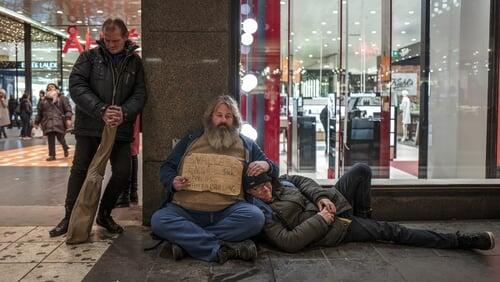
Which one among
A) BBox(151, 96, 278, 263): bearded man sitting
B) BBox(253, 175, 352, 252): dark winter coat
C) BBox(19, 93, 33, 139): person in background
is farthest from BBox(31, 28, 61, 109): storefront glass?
BBox(253, 175, 352, 252): dark winter coat

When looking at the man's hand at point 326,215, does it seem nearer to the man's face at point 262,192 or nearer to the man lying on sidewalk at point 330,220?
the man lying on sidewalk at point 330,220

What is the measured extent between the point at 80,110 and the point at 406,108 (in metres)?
5.37

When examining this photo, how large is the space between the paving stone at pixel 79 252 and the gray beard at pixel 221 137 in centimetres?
120

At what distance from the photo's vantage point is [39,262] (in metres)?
3.74

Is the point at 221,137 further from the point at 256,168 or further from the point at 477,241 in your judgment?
the point at 477,241

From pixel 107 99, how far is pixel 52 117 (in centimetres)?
727

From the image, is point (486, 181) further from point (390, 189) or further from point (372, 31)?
point (372, 31)

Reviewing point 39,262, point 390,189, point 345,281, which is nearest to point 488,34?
point 390,189

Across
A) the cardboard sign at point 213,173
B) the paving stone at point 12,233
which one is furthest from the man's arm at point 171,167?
the paving stone at point 12,233

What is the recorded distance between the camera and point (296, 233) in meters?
3.92

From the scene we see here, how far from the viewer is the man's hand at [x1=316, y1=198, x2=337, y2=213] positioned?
3.98 metres

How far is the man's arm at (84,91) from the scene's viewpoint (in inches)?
165

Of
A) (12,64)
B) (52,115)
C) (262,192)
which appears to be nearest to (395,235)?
(262,192)

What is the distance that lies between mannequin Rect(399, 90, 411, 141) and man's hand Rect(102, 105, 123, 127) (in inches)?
197
